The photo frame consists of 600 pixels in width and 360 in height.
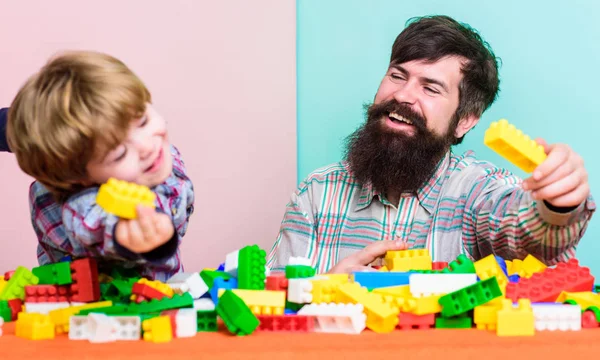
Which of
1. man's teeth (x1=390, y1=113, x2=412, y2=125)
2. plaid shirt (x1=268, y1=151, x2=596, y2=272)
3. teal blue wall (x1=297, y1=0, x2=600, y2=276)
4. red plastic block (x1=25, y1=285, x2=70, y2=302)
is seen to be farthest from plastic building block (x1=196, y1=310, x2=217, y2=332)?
teal blue wall (x1=297, y1=0, x2=600, y2=276)

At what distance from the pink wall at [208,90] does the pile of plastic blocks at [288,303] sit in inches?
42.9

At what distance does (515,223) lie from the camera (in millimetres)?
1341

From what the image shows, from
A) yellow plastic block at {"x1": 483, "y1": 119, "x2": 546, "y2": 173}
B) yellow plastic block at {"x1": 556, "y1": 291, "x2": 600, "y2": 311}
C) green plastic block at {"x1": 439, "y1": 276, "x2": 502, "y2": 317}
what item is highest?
yellow plastic block at {"x1": 483, "y1": 119, "x2": 546, "y2": 173}

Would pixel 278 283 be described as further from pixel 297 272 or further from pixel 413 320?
pixel 413 320

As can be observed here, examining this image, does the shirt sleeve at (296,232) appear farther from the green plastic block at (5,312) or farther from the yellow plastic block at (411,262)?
the green plastic block at (5,312)

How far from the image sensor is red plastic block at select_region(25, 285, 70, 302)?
38.7 inches

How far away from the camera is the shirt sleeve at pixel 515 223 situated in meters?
1.19

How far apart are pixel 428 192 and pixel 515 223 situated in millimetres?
425

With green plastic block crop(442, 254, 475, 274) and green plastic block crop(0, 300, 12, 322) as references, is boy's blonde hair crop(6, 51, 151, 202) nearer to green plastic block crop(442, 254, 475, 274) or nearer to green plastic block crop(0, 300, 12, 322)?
green plastic block crop(0, 300, 12, 322)

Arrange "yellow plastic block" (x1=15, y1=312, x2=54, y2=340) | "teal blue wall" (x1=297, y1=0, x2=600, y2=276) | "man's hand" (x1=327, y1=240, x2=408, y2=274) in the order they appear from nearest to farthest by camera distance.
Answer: "yellow plastic block" (x1=15, y1=312, x2=54, y2=340)
"man's hand" (x1=327, y1=240, x2=408, y2=274)
"teal blue wall" (x1=297, y1=0, x2=600, y2=276)

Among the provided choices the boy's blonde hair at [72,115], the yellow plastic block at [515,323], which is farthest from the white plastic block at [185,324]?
the yellow plastic block at [515,323]

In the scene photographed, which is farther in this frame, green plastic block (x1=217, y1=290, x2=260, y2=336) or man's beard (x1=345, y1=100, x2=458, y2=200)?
man's beard (x1=345, y1=100, x2=458, y2=200)

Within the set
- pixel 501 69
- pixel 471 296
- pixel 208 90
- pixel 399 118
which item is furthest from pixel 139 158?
pixel 501 69

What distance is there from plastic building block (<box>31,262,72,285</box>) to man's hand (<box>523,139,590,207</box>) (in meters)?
0.62
